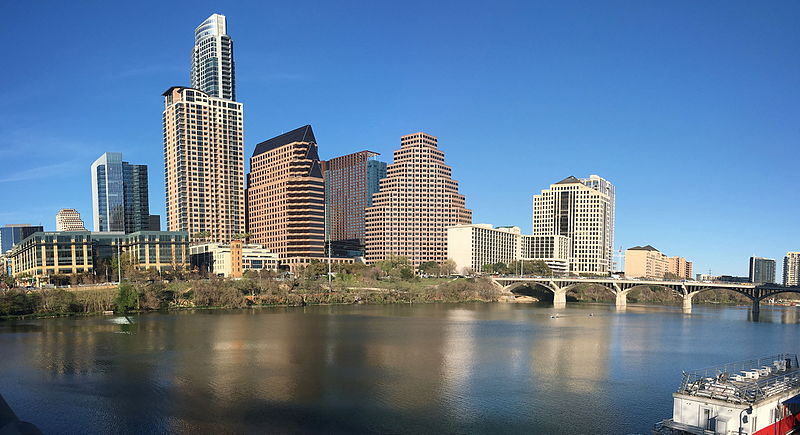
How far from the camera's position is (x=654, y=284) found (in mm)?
137875

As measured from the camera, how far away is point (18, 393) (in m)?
45.9

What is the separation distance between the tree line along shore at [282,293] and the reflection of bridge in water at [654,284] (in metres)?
8.19

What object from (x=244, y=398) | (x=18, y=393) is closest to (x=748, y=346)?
(x=244, y=398)

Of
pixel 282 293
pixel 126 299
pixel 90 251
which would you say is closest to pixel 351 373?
pixel 126 299

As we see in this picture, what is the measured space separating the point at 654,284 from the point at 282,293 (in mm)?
96328

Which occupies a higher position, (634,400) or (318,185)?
(318,185)

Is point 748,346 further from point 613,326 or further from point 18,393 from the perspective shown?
point 18,393

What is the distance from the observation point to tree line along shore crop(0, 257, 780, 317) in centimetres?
10569

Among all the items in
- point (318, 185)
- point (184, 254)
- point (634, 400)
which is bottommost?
point (634, 400)

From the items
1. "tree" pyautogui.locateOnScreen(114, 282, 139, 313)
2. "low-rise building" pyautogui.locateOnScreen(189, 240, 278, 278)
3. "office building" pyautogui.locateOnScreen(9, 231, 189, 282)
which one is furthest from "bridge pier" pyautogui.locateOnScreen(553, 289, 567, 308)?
"office building" pyautogui.locateOnScreen(9, 231, 189, 282)

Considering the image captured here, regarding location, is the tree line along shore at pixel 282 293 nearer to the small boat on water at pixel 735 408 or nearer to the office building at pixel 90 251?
the office building at pixel 90 251

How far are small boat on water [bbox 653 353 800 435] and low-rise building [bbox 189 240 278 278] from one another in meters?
148

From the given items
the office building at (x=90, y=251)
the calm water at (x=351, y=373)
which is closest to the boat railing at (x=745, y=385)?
the calm water at (x=351, y=373)

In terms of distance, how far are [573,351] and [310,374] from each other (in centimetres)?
3512
